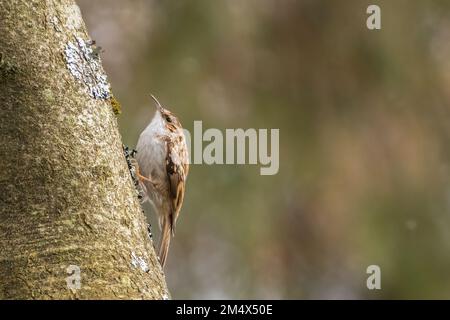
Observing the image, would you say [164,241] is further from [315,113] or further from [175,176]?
[315,113]

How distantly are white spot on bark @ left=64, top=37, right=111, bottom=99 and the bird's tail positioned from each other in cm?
219

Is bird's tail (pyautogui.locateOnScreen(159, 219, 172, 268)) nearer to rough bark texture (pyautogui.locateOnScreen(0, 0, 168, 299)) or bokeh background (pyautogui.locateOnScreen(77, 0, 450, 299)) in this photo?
bokeh background (pyautogui.locateOnScreen(77, 0, 450, 299))

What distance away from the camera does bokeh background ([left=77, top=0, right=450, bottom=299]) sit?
5.05 m

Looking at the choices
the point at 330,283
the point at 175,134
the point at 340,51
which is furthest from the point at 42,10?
the point at 330,283

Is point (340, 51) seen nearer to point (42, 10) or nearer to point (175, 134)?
point (175, 134)

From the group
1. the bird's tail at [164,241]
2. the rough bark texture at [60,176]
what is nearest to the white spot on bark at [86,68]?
the rough bark texture at [60,176]

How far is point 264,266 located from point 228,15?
1.61 m

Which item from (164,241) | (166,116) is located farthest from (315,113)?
(164,241)

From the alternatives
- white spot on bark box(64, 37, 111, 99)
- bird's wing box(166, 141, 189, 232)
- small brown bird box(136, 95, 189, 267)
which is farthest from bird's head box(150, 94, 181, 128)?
white spot on bark box(64, 37, 111, 99)

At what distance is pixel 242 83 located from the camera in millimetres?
5270

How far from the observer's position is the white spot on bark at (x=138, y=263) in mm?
1925

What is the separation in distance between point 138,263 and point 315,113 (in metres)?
3.33

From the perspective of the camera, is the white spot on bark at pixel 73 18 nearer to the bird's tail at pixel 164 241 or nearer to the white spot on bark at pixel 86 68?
the white spot on bark at pixel 86 68

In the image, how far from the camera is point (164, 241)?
4.40 m
